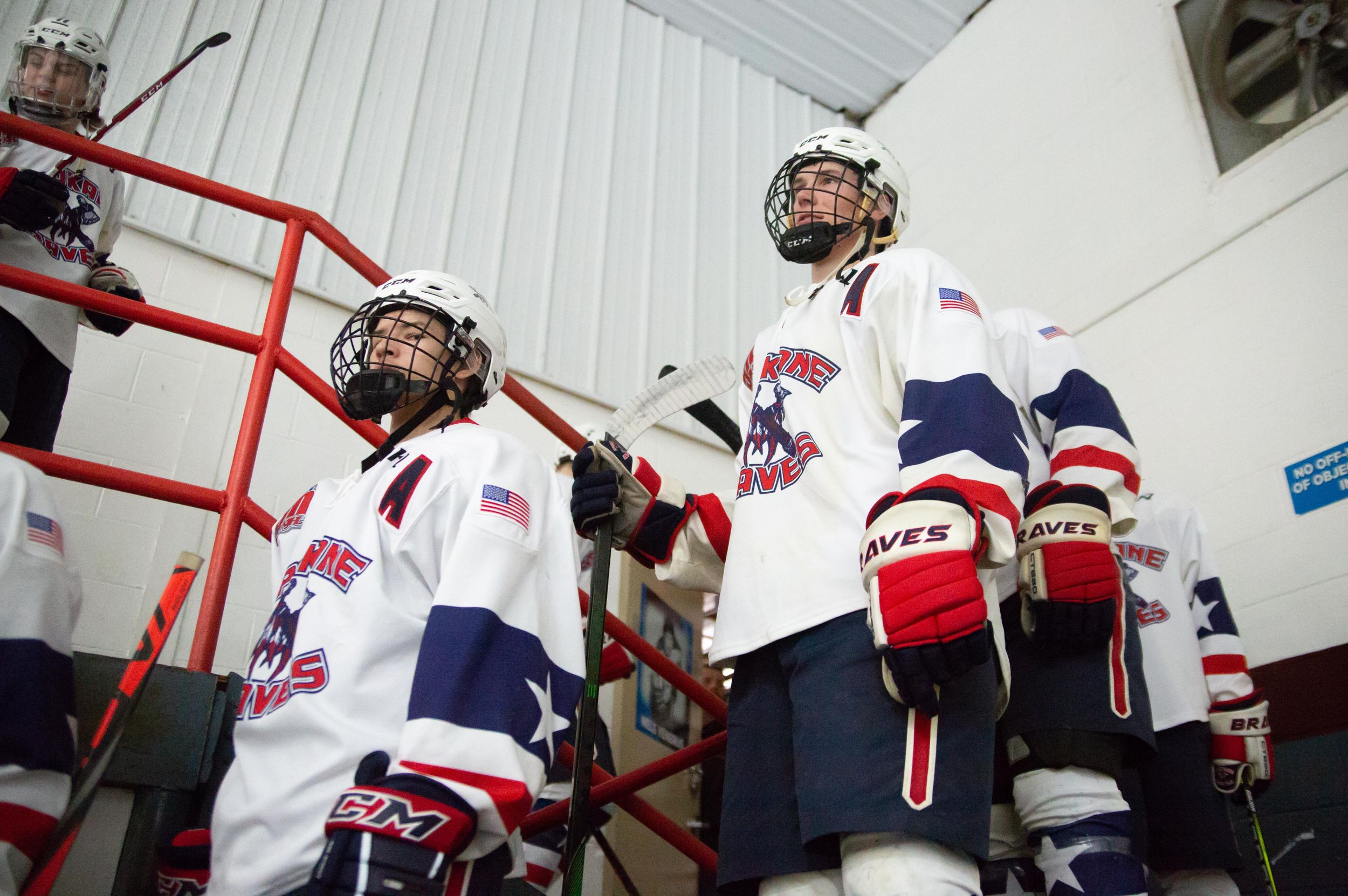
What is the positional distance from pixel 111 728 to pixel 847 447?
1.01 meters

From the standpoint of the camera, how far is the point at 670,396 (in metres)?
1.87

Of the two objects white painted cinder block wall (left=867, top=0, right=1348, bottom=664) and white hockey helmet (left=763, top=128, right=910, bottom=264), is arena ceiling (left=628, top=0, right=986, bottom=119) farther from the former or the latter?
white hockey helmet (left=763, top=128, right=910, bottom=264)

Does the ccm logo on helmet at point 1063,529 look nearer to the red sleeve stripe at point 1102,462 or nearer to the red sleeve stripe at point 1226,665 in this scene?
the red sleeve stripe at point 1102,462

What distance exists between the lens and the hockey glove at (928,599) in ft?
3.76

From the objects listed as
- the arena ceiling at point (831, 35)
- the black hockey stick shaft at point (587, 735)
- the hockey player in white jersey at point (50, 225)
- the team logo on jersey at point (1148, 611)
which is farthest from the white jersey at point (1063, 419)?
the arena ceiling at point (831, 35)

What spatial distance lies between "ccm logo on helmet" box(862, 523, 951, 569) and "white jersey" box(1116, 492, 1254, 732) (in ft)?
3.42

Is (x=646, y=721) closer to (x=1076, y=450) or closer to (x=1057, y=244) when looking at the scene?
(x=1076, y=450)

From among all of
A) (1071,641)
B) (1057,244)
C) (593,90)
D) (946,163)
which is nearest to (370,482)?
(1071,641)

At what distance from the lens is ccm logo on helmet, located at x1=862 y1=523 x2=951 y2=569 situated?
1177 mm

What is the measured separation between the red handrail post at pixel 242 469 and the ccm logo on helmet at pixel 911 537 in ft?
3.24

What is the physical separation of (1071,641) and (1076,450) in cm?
36

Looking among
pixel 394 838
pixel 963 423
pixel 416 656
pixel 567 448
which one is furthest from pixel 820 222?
pixel 567 448

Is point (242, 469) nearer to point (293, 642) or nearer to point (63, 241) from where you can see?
point (293, 642)

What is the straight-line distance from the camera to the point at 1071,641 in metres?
1.58
